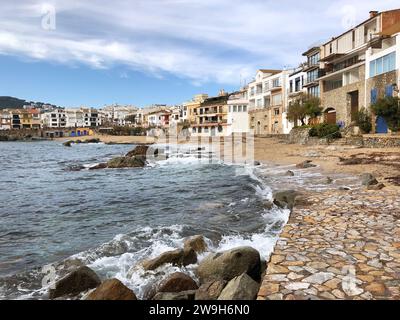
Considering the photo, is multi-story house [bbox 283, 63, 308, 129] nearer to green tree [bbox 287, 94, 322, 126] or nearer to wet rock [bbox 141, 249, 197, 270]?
green tree [bbox 287, 94, 322, 126]

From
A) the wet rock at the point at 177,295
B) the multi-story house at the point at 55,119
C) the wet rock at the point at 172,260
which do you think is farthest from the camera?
the multi-story house at the point at 55,119

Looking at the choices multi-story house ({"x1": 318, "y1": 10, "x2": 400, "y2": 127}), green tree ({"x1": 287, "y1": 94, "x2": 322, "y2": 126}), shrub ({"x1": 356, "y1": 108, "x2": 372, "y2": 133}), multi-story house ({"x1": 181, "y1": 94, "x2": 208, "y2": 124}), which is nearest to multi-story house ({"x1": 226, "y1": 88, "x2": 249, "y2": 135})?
multi-story house ({"x1": 181, "y1": 94, "x2": 208, "y2": 124})

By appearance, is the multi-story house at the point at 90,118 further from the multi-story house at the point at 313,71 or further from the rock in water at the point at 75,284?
the rock in water at the point at 75,284

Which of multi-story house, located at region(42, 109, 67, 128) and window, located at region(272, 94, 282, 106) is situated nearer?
window, located at region(272, 94, 282, 106)

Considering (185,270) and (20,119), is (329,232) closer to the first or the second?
(185,270)

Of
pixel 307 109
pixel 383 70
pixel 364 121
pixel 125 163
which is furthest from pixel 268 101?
pixel 125 163

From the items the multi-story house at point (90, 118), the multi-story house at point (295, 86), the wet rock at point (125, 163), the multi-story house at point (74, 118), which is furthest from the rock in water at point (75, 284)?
the multi-story house at point (90, 118)

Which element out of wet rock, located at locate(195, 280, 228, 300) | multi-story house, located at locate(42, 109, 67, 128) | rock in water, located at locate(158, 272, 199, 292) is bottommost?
rock in water, located at locate(158, 272, 199, 292)

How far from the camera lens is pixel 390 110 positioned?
95.2 ft

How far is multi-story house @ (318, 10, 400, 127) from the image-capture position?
39625mm

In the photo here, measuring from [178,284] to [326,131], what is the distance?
34308 millimetres

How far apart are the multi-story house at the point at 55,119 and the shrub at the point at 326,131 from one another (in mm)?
148199

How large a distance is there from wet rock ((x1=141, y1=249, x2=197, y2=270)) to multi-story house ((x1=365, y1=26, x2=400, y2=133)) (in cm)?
2906

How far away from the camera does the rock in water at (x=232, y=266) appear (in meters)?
7.37
